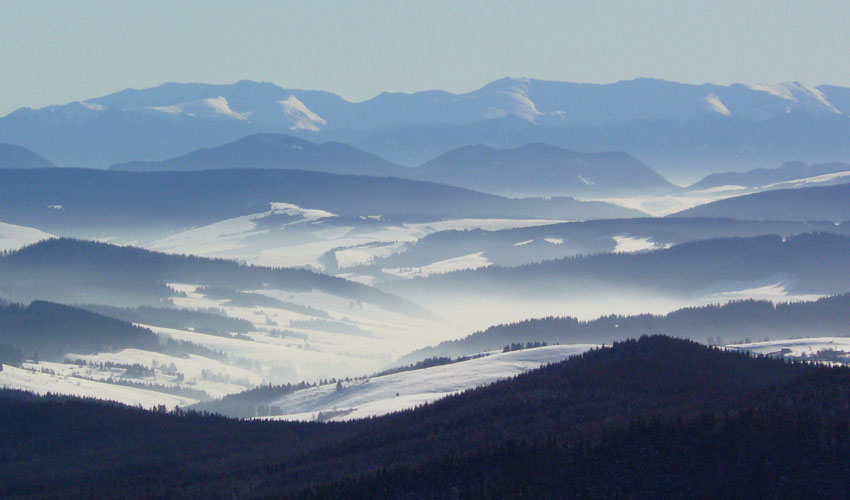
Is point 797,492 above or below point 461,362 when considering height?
below

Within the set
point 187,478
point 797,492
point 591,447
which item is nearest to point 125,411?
point 187,478

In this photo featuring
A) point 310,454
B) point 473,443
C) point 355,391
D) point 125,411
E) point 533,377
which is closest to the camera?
point 473,443

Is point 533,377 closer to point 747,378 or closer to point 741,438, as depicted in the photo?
point 747,378

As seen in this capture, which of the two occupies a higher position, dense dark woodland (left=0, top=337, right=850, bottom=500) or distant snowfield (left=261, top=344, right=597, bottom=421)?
distant snowfield (left=261, top=344, right=597, bottom=421)

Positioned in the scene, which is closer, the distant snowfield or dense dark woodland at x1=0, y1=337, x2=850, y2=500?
dense dark woodland at x1=0, y1=337, x2=850, y2=500

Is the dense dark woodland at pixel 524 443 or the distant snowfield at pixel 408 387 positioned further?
the distant snowfield at pixel 408 387
